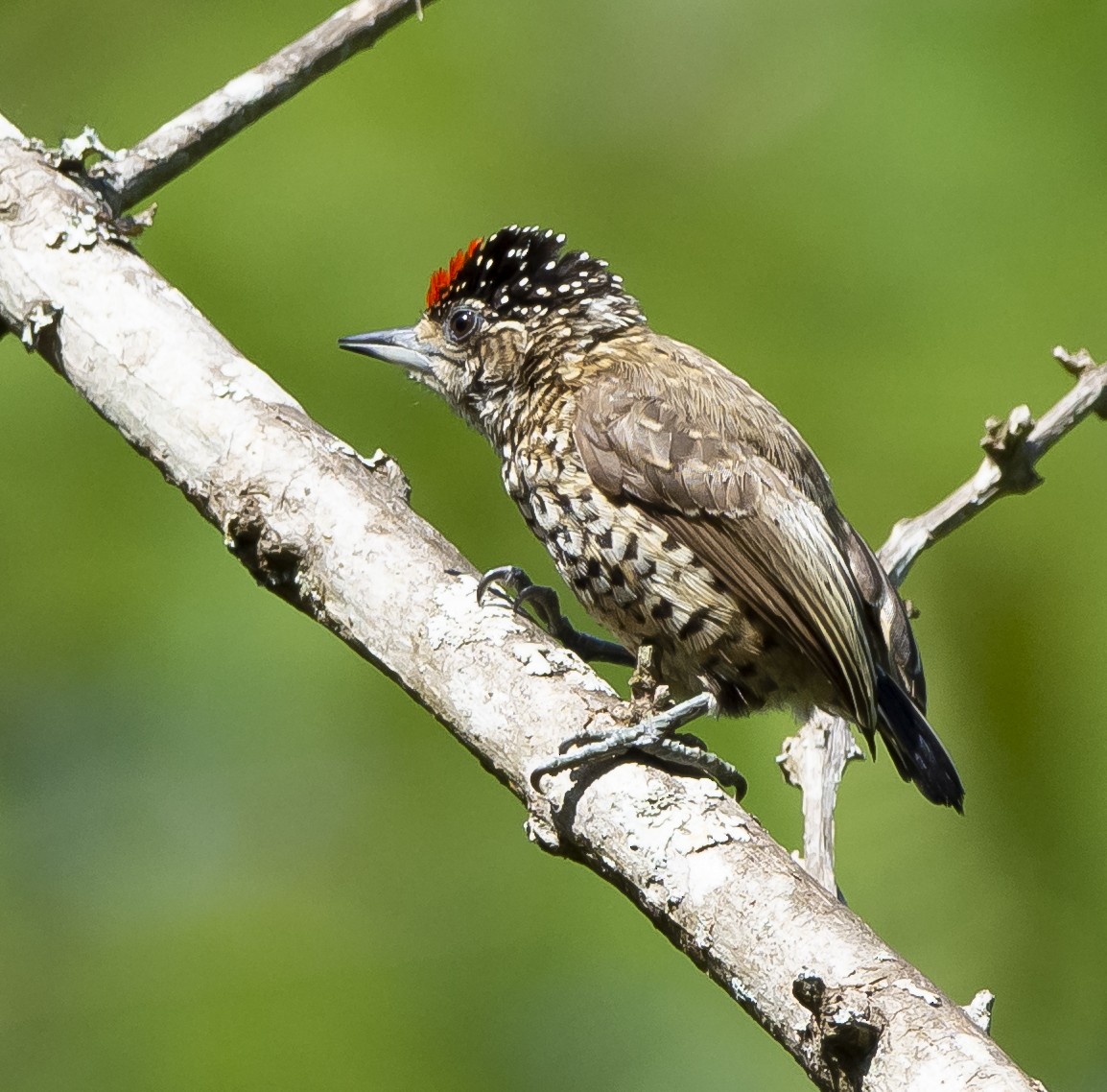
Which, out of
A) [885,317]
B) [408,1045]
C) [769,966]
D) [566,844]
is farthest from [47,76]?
[769,966]

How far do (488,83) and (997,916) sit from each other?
11.1 ft

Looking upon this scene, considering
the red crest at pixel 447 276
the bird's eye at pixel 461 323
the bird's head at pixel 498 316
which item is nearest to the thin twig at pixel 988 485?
the bird's head at pixel 498 316

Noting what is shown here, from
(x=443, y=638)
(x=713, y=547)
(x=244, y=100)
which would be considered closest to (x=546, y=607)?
(x=713, y=547)

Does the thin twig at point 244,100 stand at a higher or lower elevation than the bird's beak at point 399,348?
lower

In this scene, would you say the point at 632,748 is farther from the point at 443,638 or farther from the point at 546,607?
the point at 546,607

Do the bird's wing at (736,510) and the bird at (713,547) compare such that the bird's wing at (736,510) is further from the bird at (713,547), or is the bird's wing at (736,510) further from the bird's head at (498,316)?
the bird's head at (498,316)

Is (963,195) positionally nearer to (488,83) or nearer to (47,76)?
(488,83)

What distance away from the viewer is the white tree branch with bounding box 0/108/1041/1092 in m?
2.18

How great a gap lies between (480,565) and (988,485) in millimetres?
1703

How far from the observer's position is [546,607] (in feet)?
12.1

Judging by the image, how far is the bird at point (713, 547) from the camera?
347 centimetres

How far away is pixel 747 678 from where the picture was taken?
11.7 ft

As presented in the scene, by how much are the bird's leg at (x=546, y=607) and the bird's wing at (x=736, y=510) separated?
0.94 feet

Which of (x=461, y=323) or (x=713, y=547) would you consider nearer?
(x=713, y=547)
